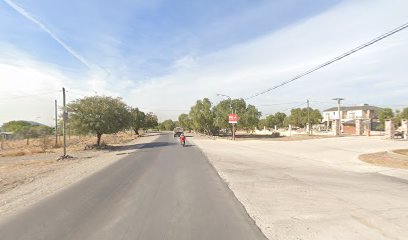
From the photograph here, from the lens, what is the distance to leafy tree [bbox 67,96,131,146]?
3756 cm

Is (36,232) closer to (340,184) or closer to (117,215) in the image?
(117,215)

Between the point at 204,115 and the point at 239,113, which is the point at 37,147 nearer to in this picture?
the point at 239,113

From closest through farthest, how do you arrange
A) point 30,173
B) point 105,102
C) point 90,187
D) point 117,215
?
point 117,215
point 90,187
point 30,173
point 105,102

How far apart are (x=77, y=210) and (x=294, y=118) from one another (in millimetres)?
115224

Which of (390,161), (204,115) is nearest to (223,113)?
(204,115)

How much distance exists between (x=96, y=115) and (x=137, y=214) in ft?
104

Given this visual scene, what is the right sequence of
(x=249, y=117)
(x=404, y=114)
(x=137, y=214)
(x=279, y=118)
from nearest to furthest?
1. (x=137, y=214)
2. (x=249, y=117)
3. (x=404, y=114)
4. (x=279, y=118)

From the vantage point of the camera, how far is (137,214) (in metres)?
8.23

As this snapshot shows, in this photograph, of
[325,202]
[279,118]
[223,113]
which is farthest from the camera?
[279,118]

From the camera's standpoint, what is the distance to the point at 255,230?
6.95m

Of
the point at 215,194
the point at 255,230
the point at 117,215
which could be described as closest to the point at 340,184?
the point at 215,194

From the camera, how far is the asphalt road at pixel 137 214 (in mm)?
6773

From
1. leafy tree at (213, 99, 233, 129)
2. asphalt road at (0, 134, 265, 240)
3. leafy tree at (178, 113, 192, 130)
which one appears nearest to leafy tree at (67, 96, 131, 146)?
asphalt road at (0, 134, 265, 240)

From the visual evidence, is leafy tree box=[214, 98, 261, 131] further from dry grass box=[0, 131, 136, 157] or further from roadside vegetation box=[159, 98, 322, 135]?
dry grass box=[0, 131, 136, 157]
